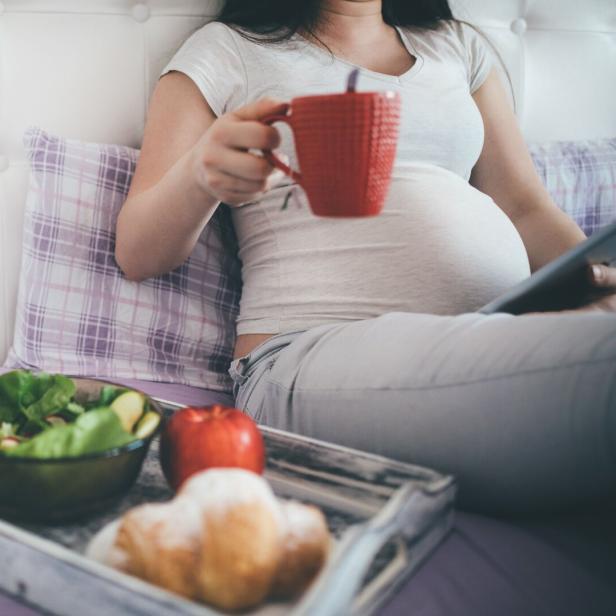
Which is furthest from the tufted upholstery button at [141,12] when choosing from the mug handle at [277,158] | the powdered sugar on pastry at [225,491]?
the powdered sugar on pastry at [225,491]

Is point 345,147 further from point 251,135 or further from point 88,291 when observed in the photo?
point 88,291

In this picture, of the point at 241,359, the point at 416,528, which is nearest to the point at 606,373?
the point at 416,528

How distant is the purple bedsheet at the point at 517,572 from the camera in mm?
528

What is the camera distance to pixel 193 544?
46cm

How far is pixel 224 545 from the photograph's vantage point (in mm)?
449

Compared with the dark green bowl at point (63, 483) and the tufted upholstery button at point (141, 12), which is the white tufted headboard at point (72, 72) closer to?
the tufted upholstery button at point (141, 12)

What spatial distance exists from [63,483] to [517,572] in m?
0.36

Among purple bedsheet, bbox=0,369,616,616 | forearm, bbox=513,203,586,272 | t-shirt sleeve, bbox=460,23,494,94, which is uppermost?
t-shirt sleeve, bbox=460,23,494,94

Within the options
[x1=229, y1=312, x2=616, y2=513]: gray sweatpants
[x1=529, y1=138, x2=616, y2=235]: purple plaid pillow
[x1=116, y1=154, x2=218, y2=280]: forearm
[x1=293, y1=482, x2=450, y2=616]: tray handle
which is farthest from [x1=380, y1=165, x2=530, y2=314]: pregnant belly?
[x1=529, y1=138, x2=616, y2=235]: purple plaid pillow

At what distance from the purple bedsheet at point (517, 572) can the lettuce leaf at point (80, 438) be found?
0.11m

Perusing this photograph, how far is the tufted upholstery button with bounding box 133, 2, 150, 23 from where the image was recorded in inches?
44.9

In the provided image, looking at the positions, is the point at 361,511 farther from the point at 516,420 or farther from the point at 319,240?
the point at 319,240

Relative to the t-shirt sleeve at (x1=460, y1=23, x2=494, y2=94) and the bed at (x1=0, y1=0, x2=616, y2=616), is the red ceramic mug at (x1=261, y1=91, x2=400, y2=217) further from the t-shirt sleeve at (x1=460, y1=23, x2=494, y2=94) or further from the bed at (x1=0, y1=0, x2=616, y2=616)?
the t-shirt sleeve at (x1=460, y1=23, x2=494, y2=94)

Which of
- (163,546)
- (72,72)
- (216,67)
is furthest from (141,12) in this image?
(163,546)
